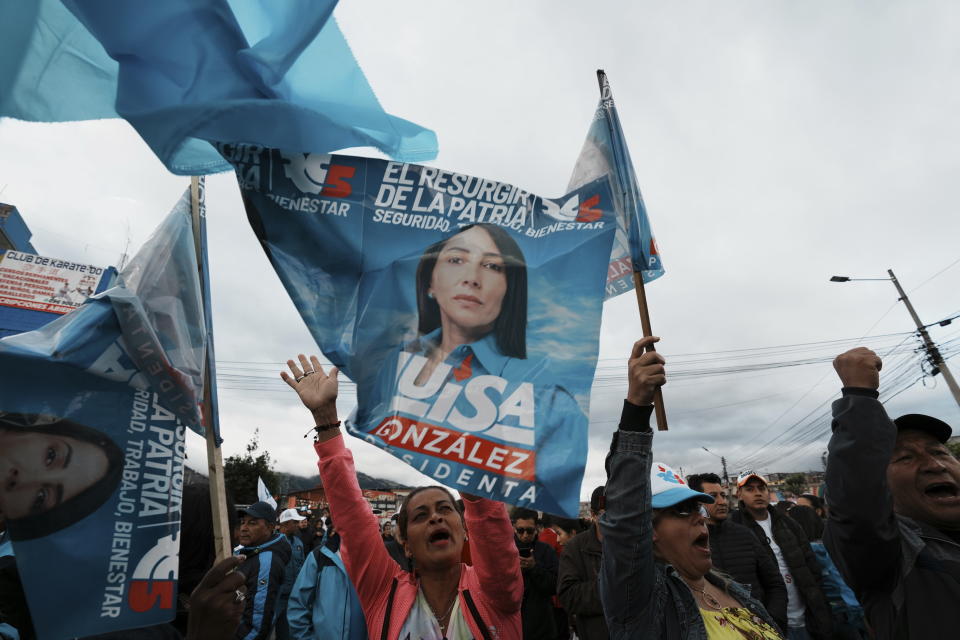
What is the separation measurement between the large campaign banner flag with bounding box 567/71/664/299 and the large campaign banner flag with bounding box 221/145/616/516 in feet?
1.87

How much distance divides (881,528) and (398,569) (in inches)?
83.8

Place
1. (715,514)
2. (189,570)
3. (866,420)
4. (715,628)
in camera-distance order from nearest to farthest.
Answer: (866,420)
(715,628)
(189,570)
(715,514)

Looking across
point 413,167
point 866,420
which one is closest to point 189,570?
point 413,167

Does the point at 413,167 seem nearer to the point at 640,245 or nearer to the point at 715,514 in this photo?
the point at 640,245

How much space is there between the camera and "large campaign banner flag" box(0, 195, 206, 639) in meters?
2.03

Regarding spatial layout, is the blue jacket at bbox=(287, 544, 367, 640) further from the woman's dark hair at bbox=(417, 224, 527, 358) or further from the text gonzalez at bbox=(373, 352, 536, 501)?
the woman's dark hair at bbox=(417, 224, 527, 358)

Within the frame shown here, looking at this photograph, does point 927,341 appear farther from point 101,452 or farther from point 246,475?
point 246,475

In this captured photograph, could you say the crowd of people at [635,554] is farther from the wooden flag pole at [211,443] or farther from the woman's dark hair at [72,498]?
the woman's dark hair at [72,498]

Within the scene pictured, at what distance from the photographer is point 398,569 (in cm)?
279

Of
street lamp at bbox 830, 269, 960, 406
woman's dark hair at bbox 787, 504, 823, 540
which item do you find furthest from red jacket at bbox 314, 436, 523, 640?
street lamp at bbox 830, 269, 960, 406

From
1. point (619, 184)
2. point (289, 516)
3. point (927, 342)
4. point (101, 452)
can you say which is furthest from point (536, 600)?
point (927, 342)

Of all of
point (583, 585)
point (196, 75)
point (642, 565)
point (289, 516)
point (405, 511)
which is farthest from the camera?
point (289, 516)

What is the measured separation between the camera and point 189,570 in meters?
3.15

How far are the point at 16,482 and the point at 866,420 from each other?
316 cm
